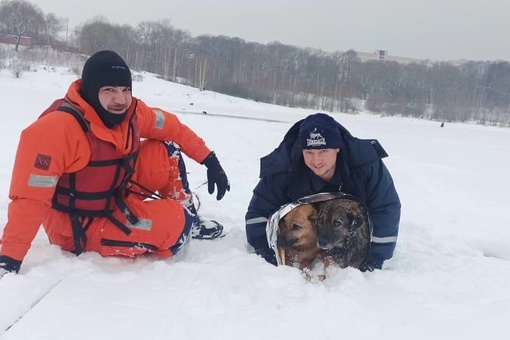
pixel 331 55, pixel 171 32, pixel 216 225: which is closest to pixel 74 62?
pixel 171 32

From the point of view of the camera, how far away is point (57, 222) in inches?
98.7

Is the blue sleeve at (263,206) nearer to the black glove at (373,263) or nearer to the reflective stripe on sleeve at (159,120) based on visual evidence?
the black glove at (373,263)

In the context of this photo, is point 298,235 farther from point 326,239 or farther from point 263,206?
point 263,206

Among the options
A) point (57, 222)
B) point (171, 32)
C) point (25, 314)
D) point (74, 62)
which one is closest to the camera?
point (25, 314)

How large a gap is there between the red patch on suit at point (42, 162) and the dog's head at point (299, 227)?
1.38 meters

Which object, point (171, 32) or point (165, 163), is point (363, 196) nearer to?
point (165, 163)

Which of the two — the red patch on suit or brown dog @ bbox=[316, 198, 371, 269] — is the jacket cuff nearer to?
the red patch on suit

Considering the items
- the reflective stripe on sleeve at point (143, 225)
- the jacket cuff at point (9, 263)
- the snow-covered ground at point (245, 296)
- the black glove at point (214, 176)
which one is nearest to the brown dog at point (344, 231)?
the snow-covered ground at point (245, 296)

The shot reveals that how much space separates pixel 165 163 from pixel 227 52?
6640 centimetres

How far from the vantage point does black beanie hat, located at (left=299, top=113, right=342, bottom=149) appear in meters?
2.58

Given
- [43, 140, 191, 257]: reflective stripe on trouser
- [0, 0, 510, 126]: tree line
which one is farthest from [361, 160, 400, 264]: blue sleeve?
[0, 0, 510, 126]: tree line

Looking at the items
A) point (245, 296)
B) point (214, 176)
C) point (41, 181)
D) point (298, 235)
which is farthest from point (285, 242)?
point (41, 181)

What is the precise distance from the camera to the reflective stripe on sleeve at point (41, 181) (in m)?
2.13

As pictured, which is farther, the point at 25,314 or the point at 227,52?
the point at 227,52
